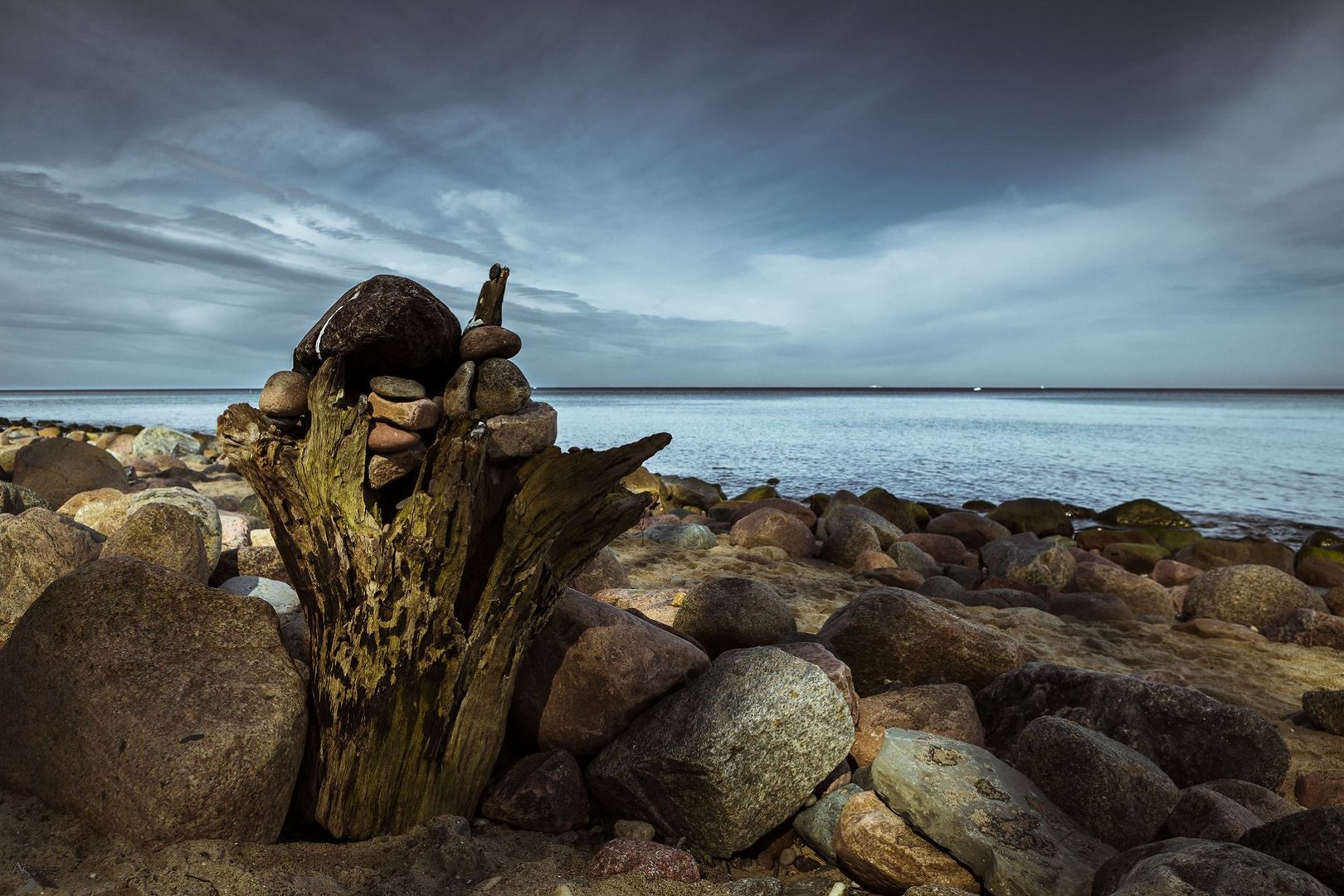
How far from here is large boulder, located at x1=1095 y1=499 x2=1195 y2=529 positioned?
15.9 m

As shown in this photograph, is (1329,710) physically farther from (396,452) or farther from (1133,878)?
(396,452)

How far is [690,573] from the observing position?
381 inches

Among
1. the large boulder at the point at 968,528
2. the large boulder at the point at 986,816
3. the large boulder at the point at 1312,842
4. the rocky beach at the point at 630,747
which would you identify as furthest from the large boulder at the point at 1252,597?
the large boulder at the point at 1312,842

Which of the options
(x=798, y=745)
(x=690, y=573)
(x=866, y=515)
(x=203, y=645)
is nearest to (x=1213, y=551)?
(x=866, y=515)

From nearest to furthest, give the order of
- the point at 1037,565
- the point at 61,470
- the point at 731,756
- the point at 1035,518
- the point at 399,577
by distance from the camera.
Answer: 1. the point at 399,577
2. the point at 731,756
3. the point at 1037,565
4. the point at 61,470
5. the point at 1035,518

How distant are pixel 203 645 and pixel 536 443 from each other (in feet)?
5.97

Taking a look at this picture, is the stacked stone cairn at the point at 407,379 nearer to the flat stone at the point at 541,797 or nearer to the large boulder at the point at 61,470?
the flat stone at the point at 541,797

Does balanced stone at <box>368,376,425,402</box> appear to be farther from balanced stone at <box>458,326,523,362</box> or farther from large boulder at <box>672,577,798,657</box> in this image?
large boulder at <box>672,577,798,657</box>

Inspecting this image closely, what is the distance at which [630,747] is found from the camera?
4070 millimetres

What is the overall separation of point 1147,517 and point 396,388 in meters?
17.5

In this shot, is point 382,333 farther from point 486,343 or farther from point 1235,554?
point 1235,554

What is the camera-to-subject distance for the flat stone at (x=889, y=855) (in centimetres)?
342

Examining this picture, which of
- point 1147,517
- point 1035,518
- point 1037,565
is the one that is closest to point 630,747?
point 1037,565

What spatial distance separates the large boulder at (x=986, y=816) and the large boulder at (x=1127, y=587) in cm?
699
